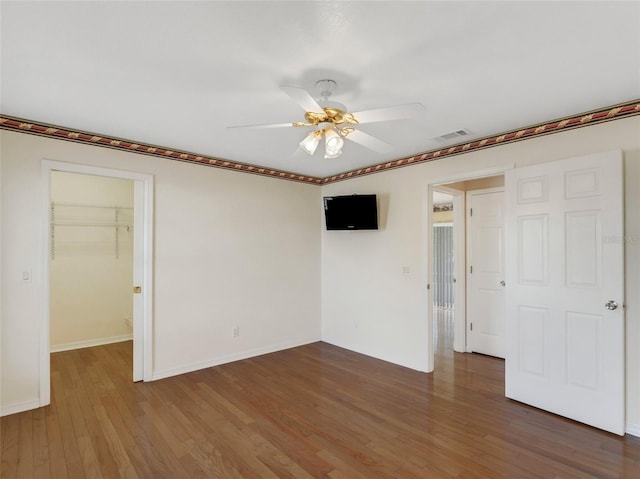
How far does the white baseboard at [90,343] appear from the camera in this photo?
176 inches

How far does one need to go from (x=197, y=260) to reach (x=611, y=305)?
12.9 ft

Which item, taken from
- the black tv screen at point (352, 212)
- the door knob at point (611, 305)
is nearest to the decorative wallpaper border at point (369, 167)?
the black tv screen at point (352, 212)

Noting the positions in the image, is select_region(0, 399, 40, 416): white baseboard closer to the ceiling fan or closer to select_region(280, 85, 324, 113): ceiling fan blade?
the ceiling fan

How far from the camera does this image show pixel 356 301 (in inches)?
179

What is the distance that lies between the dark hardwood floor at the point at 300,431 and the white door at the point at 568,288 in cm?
23

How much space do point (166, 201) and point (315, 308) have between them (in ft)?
8.65

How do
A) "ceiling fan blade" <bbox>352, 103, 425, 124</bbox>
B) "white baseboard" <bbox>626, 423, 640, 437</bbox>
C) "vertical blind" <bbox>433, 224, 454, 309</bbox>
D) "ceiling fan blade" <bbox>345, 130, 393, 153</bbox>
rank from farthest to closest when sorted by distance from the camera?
1. "vertical blind" <bbox>433, 224, 454, 309</bbox>
2. "white baseboard" <bbox>626, 423, 640, 437</bbox>
3. "ceiling fan blade" <bbox>345, 130, 393, 153</bbox>
4. "ceiling fan blade" <bbox>352, 103, 425, 124</bbox>

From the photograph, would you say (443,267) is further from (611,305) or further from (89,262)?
(89,262)

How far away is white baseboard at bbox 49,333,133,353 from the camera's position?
4.47 metres

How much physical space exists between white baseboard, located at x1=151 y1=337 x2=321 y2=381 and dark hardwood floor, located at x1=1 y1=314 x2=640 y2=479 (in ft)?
0.37

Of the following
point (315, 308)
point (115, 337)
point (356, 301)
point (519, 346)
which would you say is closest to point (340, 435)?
point (519, 346)

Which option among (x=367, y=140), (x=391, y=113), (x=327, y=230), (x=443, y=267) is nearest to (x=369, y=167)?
(x=327, y=230)

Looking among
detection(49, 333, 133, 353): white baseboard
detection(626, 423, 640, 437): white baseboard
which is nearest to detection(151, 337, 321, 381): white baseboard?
detection(49, 333, 133, 353): white baseboard

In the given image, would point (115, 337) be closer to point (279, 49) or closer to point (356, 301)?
point (356, 301)
